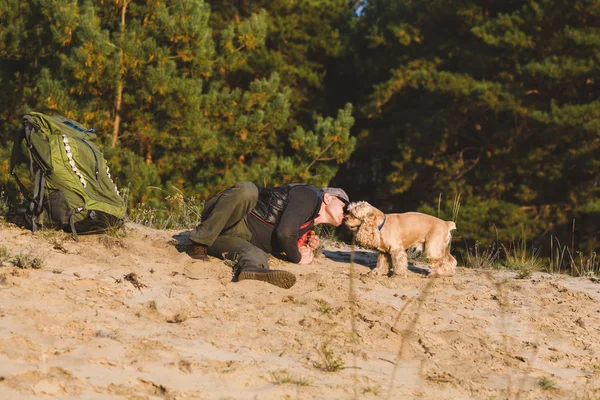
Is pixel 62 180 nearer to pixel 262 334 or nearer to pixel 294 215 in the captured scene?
pixel 294 215

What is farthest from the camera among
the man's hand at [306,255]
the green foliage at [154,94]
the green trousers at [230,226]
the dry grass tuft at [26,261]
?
the green foliage at [154,94]

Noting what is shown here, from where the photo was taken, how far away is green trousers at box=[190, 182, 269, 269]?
671 cm

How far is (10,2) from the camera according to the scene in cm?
1672

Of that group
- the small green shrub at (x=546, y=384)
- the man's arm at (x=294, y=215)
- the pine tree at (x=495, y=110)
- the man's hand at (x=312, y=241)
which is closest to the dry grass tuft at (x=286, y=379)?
the small green shrub at (x=546, y=384)

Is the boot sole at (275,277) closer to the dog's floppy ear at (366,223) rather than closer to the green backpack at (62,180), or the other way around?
the dog's floppy ear at (366,223)

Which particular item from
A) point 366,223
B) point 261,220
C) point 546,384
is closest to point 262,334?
point 546,384

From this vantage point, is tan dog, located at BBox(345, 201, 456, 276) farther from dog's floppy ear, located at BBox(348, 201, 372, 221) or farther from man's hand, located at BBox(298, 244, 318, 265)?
man's hand, located at BBox(298, 244, 318, 265)

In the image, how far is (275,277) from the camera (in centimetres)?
597

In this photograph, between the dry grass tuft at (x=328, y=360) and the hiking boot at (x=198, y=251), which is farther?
the hiking boot at (x=198, y=251)

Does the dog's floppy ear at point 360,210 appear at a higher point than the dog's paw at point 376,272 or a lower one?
higher

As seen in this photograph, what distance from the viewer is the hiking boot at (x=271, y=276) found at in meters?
5.97

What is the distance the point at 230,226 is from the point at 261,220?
0.28m

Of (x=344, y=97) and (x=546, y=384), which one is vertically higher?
(x=344, y=97)

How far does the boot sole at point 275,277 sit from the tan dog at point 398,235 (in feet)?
3.70
